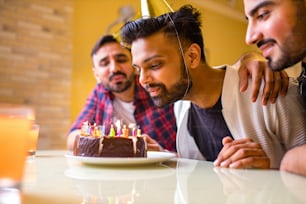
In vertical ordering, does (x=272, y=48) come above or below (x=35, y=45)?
below

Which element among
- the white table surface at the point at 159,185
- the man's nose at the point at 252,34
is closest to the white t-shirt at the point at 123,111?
the white table surface at the point at 159,185

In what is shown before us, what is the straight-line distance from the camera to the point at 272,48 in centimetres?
44

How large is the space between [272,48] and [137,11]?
0.81 feet

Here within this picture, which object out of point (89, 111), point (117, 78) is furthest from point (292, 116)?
point (89, 111)

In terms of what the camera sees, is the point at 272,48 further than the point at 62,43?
No

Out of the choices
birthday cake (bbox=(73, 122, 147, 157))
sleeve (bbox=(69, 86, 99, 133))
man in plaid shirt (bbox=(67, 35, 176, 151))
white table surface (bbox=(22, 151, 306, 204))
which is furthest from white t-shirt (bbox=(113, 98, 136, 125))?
white table surface (bbox=(22, 151, 306, 204))

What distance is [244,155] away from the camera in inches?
23.2

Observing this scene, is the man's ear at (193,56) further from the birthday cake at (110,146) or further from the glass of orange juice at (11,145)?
the glass of orange juice at (11,145)

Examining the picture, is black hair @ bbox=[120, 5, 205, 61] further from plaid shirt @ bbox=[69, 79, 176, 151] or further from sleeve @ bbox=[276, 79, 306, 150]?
plaid shirt @ bbox=[69, 79, 176, 151]

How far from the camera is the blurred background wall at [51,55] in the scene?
6.77 ft

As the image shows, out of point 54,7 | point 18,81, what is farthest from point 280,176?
point 54,7

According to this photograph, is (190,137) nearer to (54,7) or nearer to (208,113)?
(208,113)

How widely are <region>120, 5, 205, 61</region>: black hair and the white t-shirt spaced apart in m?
0.68

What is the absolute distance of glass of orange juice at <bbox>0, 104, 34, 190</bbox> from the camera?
1.12ft
